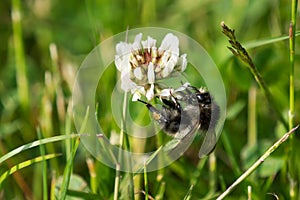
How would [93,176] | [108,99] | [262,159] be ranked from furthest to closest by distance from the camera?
[108,99]
[93,176]
[262,159]

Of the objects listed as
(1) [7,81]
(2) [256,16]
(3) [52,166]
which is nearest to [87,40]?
(1) [7,81]

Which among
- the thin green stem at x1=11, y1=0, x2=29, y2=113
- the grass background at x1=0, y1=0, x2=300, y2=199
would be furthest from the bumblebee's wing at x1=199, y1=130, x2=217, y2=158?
the thin green stem at x1=11, y1=0, x2=29, y2=113

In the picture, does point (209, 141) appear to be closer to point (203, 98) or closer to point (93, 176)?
point (203, 98)

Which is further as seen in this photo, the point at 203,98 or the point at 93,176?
the point at 93,176

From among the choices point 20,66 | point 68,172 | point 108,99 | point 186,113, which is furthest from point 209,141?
point 20,66

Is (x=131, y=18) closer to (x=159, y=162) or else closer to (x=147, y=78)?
(x=159, y=162)

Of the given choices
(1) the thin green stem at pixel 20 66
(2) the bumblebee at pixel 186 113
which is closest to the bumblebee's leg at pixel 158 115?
(2) the bumblebee at pixel 186 113
